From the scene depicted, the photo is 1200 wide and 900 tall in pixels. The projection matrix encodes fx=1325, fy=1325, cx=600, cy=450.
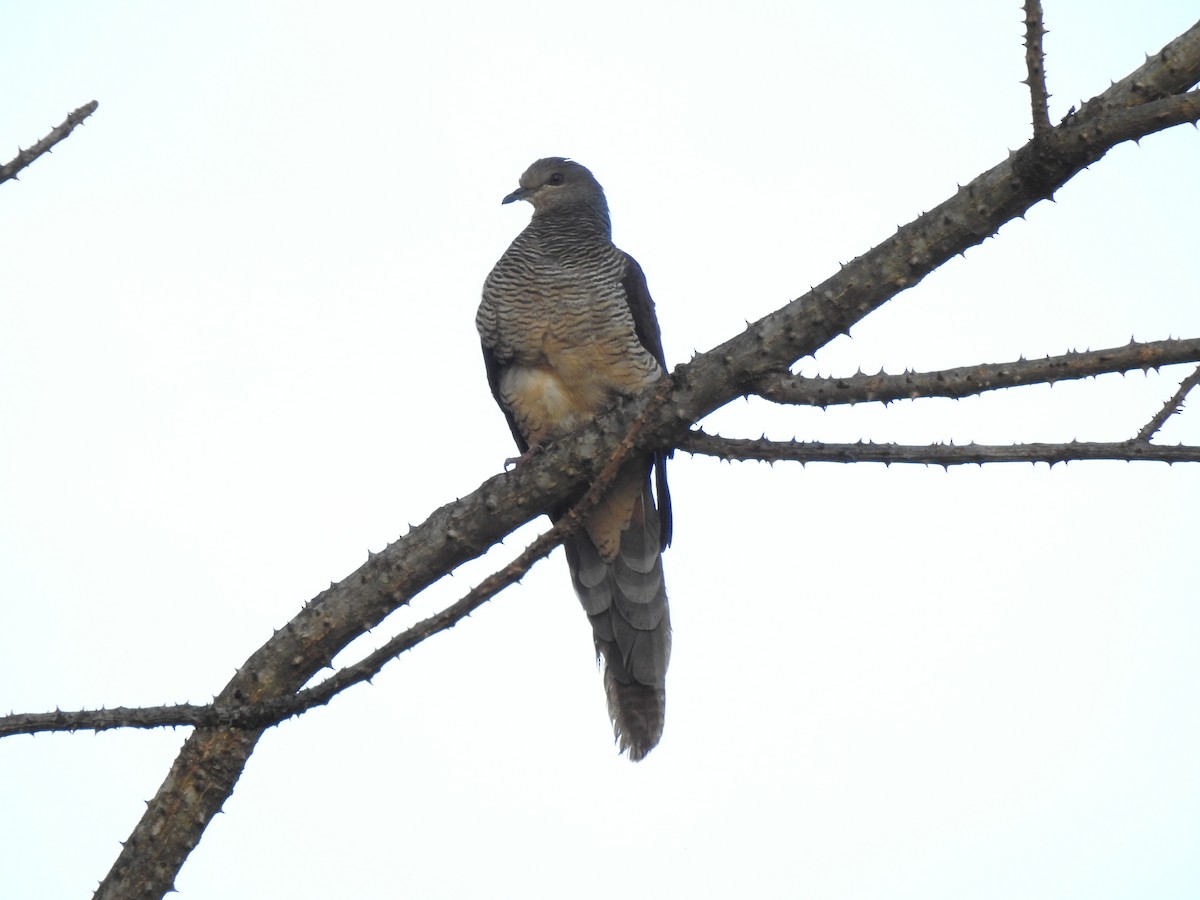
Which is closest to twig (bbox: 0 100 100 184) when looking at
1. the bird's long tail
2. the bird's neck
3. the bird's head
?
the bird's long tail

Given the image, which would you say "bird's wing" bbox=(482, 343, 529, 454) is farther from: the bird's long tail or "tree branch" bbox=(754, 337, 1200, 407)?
"tree branch" bbox=(754, 337, 1200, 407)

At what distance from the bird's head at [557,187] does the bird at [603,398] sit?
100cm

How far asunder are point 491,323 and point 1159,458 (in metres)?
3.72

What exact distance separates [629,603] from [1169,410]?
9.46 ft

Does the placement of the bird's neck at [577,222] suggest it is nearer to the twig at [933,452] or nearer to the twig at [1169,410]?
the twig at [933,452]

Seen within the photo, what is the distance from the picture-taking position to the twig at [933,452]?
11.8ft

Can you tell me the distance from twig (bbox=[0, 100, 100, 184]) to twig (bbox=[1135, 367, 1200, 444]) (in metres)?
3.03

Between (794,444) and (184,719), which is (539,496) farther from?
(184,719)

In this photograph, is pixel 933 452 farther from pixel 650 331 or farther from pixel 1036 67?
pixel 650 331

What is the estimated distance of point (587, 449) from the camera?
15.2ft

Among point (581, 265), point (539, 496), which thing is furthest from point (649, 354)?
point (539, 496)

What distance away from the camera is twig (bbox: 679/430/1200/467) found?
11.8 feet

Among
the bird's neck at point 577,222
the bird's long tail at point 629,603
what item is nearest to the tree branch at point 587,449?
the bird's long tail at point 629,603

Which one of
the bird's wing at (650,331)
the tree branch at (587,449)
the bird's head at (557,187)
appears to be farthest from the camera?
the bird's head at (557,187)
